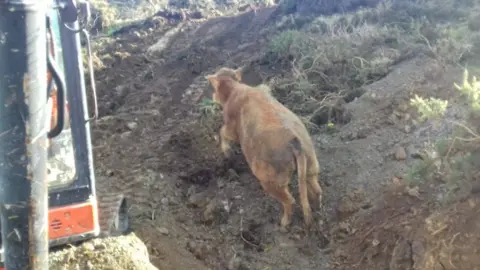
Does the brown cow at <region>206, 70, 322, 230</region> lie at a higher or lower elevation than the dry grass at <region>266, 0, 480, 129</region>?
lower

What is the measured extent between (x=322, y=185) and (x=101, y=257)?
3.17m

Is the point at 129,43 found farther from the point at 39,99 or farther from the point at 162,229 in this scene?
the point at 39,99

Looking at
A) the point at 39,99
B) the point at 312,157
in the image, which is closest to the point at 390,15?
the point at 312,157

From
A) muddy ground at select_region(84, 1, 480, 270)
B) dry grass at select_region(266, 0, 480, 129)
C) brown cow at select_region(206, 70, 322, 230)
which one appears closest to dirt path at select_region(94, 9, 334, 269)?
muddy ground at select_region(84, 1, 480, 270)

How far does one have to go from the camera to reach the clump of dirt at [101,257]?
4.65m

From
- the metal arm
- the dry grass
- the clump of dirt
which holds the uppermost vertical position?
the metal arm

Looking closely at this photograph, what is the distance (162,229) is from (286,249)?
1.32 meters

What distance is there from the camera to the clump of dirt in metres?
4.65

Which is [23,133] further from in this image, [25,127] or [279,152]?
[279,152]

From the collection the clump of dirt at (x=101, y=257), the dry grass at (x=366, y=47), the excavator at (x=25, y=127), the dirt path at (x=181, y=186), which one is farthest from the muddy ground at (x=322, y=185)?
the excavator at (x=25, y=127)

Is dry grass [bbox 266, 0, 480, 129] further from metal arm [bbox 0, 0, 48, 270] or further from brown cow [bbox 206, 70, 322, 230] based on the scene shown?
metal arm [bbox 0, 0, 48, 270]

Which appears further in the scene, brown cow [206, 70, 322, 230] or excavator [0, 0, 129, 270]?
brown cow [206, 70, 322, 230]

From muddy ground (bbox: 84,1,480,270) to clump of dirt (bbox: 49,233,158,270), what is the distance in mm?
762

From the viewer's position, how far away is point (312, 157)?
21.5 feet
